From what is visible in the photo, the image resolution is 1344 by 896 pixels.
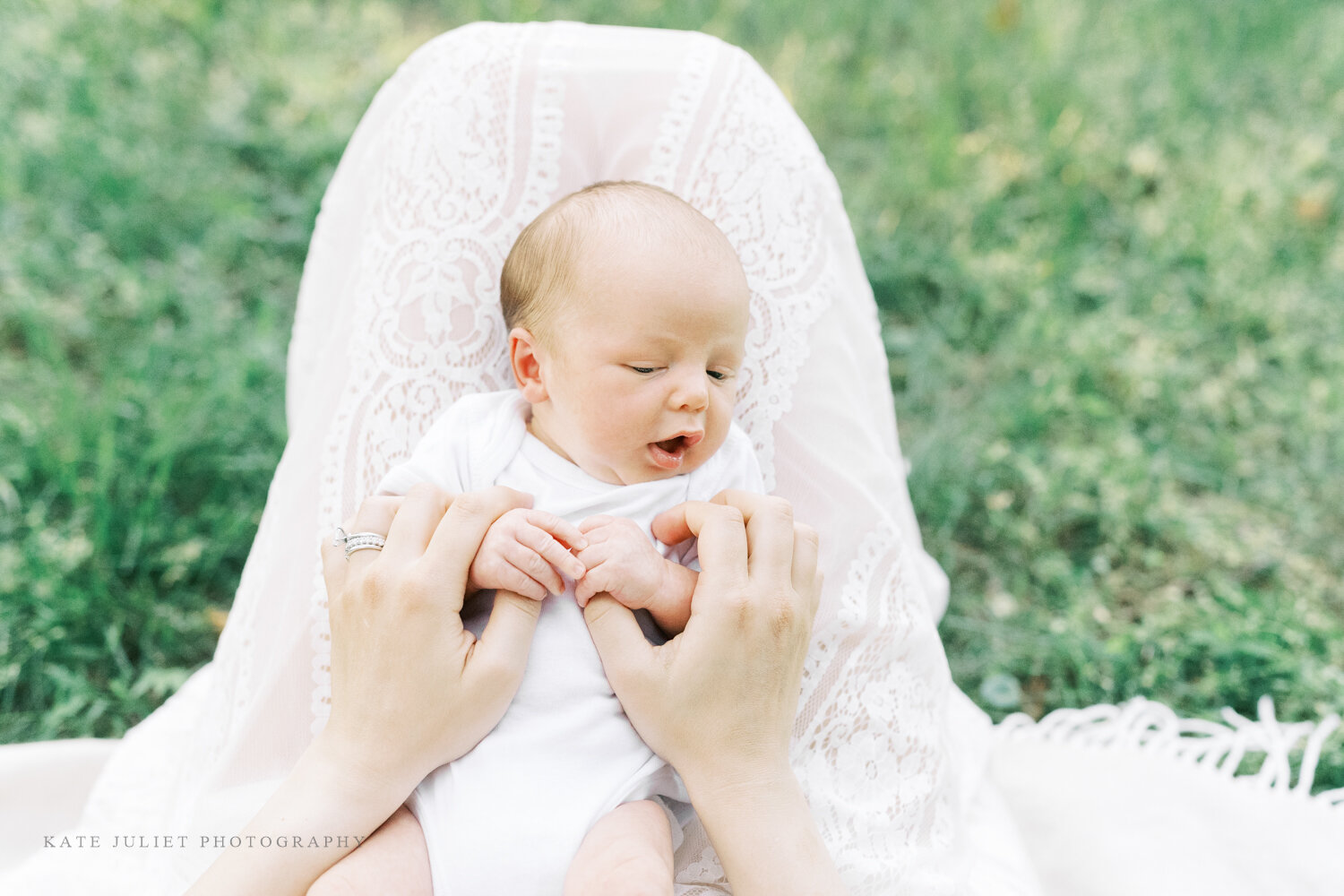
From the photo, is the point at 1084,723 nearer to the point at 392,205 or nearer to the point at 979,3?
the point at 392,205

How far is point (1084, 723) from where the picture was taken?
109 inches

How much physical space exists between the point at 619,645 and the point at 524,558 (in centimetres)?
21

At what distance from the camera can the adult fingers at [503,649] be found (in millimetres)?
1655

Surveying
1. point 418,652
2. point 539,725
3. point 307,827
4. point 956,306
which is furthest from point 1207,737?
point 307,827

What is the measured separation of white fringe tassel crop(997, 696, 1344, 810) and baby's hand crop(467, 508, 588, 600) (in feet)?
4.76

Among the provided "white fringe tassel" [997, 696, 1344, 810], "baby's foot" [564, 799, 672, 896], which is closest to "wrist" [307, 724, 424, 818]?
"baby's foot" [564, 799, 672, 896]

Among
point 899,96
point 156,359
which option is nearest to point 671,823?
point 156,359

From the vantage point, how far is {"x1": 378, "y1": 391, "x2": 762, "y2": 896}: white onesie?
1598mm

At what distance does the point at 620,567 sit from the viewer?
1.72 m

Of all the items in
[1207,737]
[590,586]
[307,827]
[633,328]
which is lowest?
[1207,737]

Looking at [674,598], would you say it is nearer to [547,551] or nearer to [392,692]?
[547,551]

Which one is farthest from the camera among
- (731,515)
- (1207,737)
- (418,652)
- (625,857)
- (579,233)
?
(1207,737)

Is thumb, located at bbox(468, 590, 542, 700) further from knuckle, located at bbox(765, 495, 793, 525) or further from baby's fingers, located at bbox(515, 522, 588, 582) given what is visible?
knuckle, located at bbox(765, 495, 793, 525)

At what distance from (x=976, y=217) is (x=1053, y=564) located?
5.41ft
